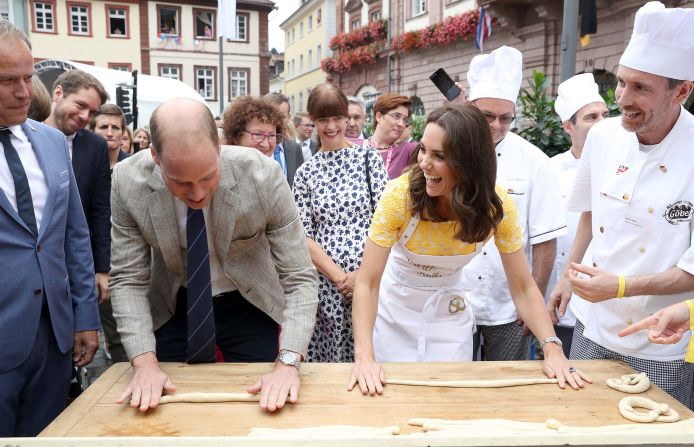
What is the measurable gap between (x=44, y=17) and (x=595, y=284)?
36.0 m

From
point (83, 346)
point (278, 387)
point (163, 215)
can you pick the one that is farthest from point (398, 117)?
point (278, 387)

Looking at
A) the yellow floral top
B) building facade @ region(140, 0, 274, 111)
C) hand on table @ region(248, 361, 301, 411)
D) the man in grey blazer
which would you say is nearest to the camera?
hand on table @ region(248, 361, 301, 411)

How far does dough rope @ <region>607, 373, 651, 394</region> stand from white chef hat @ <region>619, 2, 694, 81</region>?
1.06m

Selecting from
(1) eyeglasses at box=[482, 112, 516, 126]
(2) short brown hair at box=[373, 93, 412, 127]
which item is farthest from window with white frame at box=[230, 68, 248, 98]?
(1) eyeglasses at box=[482, 112, 516, 126]

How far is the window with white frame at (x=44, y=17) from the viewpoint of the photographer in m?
31.4

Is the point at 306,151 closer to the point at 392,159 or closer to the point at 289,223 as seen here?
Result: the point at 392,159

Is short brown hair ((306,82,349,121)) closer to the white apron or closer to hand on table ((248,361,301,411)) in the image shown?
the white apron

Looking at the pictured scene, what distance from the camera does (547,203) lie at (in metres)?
2.93

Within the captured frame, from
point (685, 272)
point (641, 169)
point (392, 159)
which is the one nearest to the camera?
point (685, 272)

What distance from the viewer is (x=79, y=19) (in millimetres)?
32156

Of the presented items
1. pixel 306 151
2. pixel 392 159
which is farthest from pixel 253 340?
pixel 306 151

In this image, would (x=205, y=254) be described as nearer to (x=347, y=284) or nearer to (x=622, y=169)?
(x=347, y=284)

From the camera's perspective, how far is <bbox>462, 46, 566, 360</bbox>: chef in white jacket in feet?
9.54

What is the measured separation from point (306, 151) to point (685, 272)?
5564 mm
